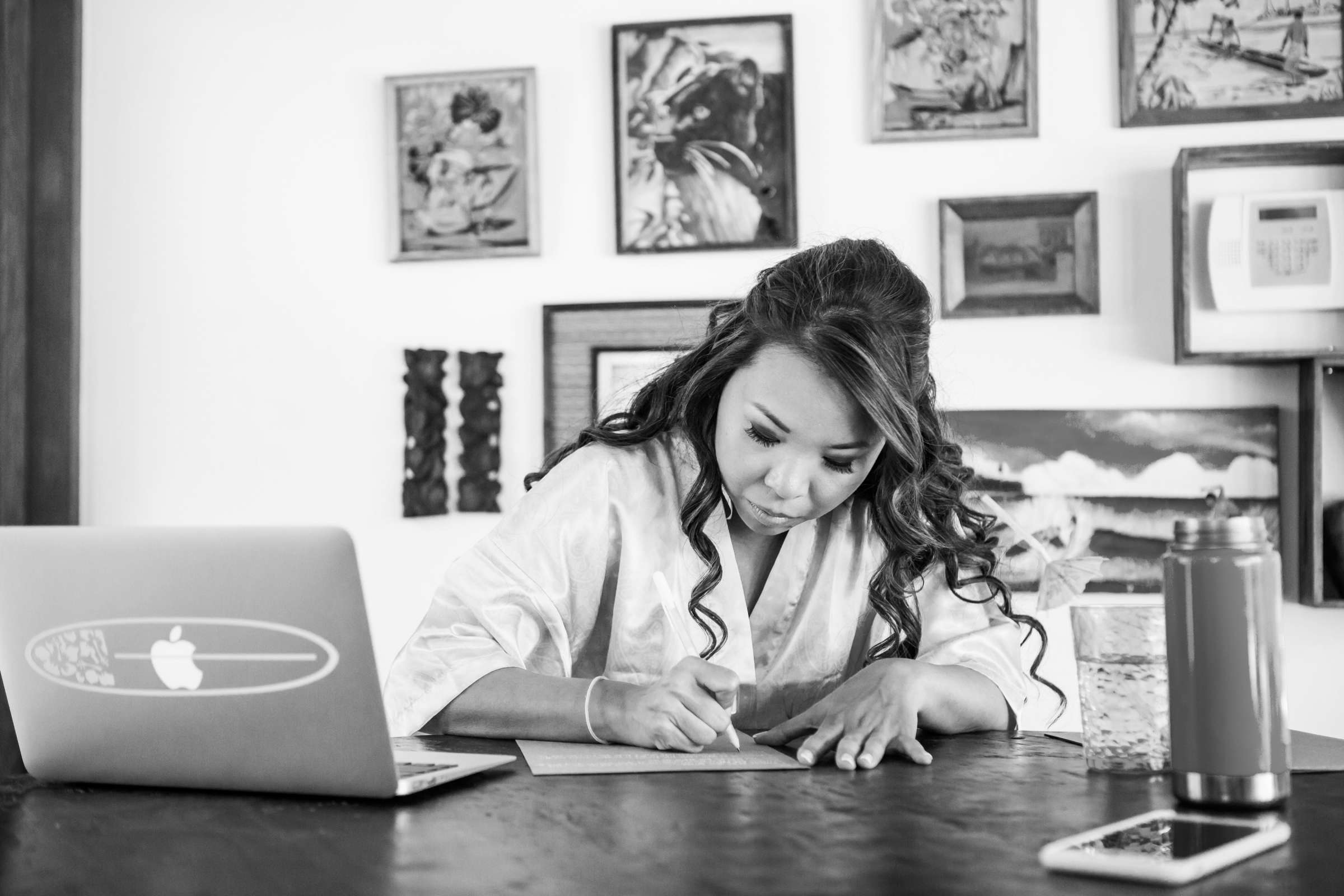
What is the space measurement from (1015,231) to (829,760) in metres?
1.75

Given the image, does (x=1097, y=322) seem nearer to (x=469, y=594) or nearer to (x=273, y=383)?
(x=469, y=594)

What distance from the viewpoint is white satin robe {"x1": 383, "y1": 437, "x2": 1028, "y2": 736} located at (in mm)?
1583

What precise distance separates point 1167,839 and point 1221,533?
22cm

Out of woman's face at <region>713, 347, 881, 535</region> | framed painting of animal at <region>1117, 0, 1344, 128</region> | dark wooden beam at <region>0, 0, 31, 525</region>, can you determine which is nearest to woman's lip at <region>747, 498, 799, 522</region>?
woman's face at <region>713, 347, 881, 535</region>

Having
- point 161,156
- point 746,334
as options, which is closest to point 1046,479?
point 746,334

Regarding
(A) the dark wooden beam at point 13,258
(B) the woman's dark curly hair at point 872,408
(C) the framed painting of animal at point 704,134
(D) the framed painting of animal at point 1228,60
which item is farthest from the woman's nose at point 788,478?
(A) the dark wooden beam at point 13,258

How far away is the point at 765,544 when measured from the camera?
1789 mm

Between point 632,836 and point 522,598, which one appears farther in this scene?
point 522,598

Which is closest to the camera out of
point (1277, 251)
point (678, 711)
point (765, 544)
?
point (678, 711)

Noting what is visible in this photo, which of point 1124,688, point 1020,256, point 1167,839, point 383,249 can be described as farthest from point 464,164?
point 1167,839

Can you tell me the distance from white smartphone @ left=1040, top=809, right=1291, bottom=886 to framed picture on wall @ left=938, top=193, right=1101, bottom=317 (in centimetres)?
188

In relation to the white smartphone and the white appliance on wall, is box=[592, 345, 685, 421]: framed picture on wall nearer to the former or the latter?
the white appliance on wall

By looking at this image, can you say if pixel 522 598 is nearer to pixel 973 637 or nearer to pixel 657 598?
pixel 657 598

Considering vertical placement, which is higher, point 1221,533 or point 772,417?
point 772,417
